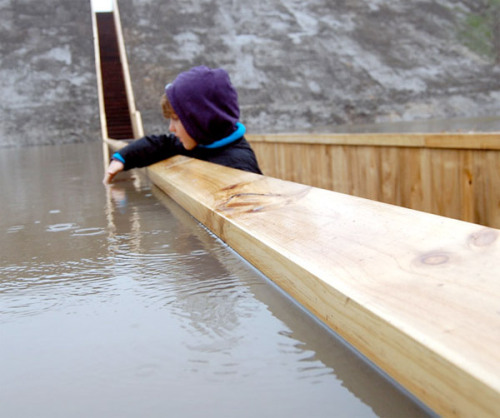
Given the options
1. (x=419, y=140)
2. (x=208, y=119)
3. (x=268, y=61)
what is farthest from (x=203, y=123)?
(x=268, y=61)

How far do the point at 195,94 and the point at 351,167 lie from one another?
92cm

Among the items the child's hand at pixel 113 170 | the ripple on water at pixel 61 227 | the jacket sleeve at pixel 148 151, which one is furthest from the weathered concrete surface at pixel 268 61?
the ripple on water at pixel 61 227

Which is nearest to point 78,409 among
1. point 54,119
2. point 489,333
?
point 489,333

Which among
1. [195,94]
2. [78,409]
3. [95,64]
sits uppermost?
[95,64]

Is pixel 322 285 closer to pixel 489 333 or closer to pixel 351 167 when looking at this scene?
pixel 489 333

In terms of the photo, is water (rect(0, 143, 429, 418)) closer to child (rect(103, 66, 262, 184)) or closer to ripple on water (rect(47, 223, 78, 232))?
ripple on water (rect(47, 223, 78, 232))

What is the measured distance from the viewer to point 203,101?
5.76ft

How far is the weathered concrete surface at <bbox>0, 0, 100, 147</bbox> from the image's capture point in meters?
8.41

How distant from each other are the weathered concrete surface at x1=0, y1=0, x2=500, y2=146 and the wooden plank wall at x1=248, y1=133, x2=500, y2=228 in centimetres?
523

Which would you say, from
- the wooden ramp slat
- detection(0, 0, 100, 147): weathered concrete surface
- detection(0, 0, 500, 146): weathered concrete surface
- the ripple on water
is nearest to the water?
the wooden ramp slat

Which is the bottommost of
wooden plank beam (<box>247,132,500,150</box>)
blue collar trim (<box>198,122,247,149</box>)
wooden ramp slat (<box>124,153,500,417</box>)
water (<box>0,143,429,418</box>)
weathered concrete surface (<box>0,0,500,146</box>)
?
water (<box>0,143,429,418</box>)

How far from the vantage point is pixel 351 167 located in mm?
2432

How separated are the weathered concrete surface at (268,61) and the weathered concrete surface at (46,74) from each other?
0.06 feet

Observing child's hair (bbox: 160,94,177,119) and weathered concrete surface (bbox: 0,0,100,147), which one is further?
weathered concrete surface (bbox: 0,0,100,147)
